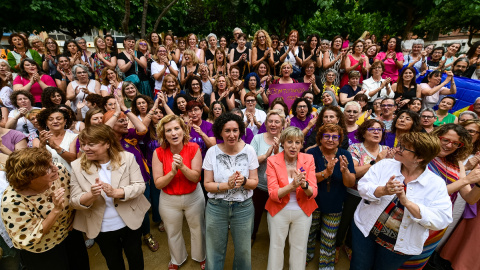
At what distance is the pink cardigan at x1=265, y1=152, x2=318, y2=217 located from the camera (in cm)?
286

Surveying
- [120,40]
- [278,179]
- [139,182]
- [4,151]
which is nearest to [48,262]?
[139,182]

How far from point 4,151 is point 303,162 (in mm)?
4311

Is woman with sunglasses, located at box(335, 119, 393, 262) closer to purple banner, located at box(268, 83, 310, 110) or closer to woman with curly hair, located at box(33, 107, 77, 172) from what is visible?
purple banner, located at box(268, 83, 310, 110)

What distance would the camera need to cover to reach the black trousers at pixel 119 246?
2713mm

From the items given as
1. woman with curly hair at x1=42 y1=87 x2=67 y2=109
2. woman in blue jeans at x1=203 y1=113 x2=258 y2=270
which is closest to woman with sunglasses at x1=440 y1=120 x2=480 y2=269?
woman in blue jeans at x1=203 y1=113 x2=258 y2=270

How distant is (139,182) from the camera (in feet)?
9.09

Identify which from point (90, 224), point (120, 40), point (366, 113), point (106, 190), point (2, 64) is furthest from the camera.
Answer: point (120, 40)

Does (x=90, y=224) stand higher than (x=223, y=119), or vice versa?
(x=223, y=119)

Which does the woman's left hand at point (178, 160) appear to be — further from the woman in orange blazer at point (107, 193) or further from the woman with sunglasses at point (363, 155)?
the woman with sunglasses at point (363, 155)

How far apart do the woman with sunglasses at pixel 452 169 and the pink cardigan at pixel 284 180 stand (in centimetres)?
123

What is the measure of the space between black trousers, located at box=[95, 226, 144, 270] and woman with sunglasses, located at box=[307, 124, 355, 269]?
2450 millimetres

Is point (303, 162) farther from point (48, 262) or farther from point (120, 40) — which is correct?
point (120, 40)

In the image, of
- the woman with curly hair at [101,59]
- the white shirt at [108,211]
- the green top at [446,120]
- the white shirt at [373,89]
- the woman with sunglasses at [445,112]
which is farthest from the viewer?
the woman with curly hair at [101,59]

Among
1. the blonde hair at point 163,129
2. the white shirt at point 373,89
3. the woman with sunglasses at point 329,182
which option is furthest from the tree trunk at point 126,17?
the woman with sunglasses at point 329,182
